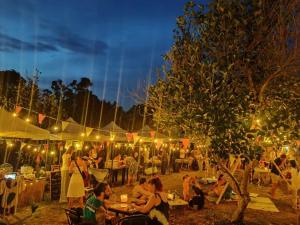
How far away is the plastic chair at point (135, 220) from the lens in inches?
256

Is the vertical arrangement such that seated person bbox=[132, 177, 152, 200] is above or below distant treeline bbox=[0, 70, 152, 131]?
below

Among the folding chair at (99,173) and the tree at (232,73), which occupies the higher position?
the tree at (232,73)

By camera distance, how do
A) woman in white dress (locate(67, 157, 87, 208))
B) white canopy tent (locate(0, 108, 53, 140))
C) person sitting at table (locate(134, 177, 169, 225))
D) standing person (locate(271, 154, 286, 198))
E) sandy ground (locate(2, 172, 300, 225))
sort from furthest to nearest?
standing person (locate(271, 154, 286, 198)) < white canopy tent (locate(0, 108, 53, 140)) < woman in white dress (locate(67, 157, 87, 208)) < sandy ground (locate(2, 172, 300, 225)) < person sitting at table (locate(134, 177, 169, 225))

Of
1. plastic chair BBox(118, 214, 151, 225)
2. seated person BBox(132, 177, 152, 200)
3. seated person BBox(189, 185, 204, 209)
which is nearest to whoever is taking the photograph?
plastic chair BBox(118, 214, 151, 225)

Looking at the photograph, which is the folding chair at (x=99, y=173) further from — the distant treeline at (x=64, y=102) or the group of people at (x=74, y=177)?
the distant treeline at (x=64, y=102)

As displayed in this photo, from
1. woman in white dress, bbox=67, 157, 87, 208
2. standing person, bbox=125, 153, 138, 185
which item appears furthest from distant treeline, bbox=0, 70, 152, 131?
woman in white dress, bbox=67, 157, 87, 208

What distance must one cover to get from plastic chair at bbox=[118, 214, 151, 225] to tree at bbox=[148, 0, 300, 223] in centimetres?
221

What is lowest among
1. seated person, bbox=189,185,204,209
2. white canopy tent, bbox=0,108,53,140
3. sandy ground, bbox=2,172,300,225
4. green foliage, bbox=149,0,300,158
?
sandy ground, bbox=2,172,300,225

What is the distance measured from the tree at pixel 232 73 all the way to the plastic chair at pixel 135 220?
2.21 metres

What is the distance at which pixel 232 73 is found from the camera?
8.27 m

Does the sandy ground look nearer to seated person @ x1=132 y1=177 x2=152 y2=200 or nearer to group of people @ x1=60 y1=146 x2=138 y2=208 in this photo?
→ group of people @ x1=60 y1=146 x2=138 y2=208

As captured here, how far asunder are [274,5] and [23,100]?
901 inches

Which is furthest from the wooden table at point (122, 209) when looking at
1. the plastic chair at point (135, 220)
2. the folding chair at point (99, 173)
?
the folding chair at point (99, 173)

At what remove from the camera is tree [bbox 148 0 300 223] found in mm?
7691
